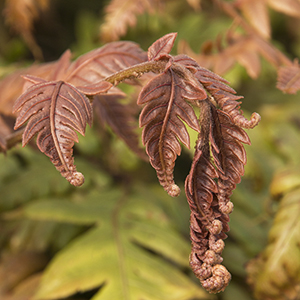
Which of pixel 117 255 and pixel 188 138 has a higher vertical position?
pixel 188 138

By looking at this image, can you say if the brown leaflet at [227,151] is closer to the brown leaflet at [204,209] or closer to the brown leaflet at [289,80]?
the brown leaflet at [204,209]

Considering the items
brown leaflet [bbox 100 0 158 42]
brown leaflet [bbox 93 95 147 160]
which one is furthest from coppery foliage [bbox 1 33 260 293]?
brown leaflet [bbox 100 0 158 42]

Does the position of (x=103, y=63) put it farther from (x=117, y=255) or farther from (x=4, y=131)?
(x=117, y=255)

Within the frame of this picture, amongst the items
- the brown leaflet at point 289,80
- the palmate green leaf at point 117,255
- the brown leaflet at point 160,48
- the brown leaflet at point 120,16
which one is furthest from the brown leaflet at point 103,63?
the palmate green leaf at point 117,255

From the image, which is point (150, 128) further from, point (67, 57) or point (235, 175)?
point (67, 57)

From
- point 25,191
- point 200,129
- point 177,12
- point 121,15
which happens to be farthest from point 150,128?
point 177,12

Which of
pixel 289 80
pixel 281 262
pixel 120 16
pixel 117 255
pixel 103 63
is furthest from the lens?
pixel 120 16

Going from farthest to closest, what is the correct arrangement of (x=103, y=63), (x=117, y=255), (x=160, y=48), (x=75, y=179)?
(x=117, y=255) → (x=103, y=63) → (x=160, y=48) → (x=75, y=179)

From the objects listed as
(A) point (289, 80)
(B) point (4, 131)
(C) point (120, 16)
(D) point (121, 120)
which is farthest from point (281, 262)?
(C) point (120, 16)
